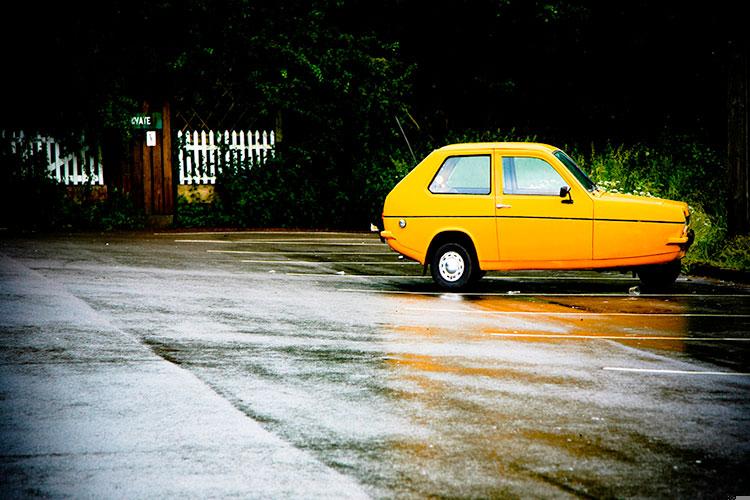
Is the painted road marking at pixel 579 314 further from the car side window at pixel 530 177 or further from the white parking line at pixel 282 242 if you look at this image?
the white parking line at pixel 282 242

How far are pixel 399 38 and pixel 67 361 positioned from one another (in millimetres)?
20721

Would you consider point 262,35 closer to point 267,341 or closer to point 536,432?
point 267,341

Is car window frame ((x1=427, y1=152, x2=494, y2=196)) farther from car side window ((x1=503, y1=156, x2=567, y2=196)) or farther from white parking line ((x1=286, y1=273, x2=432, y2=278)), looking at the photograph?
white parking line ((x1=286, y1=273, x2=432, y2=278))

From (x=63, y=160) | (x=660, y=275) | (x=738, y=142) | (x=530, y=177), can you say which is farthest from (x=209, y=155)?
(x=660, y=275)

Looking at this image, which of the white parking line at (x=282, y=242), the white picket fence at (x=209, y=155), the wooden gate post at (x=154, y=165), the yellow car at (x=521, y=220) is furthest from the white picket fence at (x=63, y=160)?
the yellow car at (x=521, y=220)

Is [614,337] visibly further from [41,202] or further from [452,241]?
[41,202]

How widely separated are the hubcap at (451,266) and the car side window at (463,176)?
0.83 meters

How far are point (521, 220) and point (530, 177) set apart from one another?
593mm

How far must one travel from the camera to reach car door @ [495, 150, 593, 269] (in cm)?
1451

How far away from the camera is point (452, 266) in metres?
15.1

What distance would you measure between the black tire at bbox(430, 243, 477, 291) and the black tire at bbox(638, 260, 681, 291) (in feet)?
7.20

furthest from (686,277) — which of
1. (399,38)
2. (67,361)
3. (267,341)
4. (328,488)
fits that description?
(399,38)

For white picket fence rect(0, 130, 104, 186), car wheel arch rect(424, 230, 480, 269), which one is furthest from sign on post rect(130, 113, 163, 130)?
car wheel arch rect(424, 230, 480, 269)

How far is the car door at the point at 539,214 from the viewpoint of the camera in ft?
47.6
